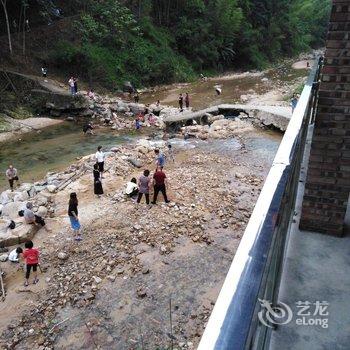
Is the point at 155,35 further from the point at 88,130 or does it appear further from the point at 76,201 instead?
the point at 76,201

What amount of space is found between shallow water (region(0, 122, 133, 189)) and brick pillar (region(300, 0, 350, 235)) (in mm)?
12500

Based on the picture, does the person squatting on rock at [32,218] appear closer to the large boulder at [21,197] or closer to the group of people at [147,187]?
the large boulder at [21,197]

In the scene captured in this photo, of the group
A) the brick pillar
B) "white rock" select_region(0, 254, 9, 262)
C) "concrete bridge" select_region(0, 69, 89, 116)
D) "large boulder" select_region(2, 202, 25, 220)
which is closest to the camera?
the brick pillar

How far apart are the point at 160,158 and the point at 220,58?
92.8 ft

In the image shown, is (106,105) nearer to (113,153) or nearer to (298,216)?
(113,153)

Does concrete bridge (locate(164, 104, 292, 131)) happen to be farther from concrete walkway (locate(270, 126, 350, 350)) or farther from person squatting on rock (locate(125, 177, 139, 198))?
concrete walkway (locate(270, 126, 350, 350))

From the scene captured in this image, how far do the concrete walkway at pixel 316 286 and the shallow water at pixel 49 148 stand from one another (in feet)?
41.1

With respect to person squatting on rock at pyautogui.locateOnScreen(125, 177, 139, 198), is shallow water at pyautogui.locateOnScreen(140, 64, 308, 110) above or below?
above

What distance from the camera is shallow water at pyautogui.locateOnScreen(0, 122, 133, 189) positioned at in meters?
15.2

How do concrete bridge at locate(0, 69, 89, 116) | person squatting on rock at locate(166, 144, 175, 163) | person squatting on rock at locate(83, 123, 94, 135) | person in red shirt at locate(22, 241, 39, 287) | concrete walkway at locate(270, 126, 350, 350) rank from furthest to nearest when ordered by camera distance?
concrete bridge at locate(0, 69, 89, 116), person squatting on rock at locate(83, 123, 94, 135), person squatting on rock at locate(166, 144, 175, 163), person in red shirt at locate(22, 241, 39, 287), concrete walkway at locate(270, 126, 350, 350)

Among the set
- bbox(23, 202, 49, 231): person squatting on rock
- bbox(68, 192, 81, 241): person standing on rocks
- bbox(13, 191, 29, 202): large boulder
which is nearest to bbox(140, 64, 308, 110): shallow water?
bbox(13, 191, 29, 202): large boulder

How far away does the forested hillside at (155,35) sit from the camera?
26.9 m

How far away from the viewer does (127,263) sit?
823 centimetres

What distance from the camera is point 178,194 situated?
11.2 metres
